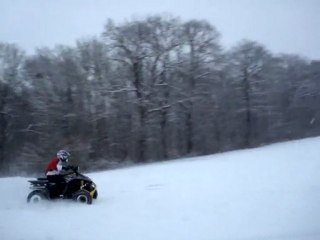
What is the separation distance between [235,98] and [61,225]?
40435 millimetres

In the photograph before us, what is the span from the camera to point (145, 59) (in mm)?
44562

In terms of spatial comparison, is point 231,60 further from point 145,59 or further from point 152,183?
point 152,183

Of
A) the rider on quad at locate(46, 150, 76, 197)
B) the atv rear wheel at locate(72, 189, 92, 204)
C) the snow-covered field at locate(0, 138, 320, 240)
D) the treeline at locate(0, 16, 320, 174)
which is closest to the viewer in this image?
the snow-covered field at locate(0, 138, 320, 240)

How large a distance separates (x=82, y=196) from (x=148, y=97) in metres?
30.1

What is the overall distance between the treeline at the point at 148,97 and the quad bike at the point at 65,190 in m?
24.8

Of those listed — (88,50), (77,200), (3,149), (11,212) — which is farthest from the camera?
(88,50)

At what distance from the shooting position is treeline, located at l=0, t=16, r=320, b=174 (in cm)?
4209

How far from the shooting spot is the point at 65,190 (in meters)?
13.5

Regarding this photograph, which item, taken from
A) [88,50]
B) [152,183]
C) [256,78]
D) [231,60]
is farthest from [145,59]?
[152,183]

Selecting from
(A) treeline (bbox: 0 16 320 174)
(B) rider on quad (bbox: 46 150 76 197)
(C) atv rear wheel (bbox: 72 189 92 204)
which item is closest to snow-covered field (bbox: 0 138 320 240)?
(C) atv rear wheel (bbox: 72 189 92 204)

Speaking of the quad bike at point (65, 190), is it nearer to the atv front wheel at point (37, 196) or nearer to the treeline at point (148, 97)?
the atv front wheel at point (37, 196)

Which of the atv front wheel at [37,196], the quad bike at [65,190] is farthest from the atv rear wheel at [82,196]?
the atv front wheel at [37,196]

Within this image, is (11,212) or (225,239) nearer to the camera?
(225,239)

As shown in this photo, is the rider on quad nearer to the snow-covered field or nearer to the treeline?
the snow-covered field
